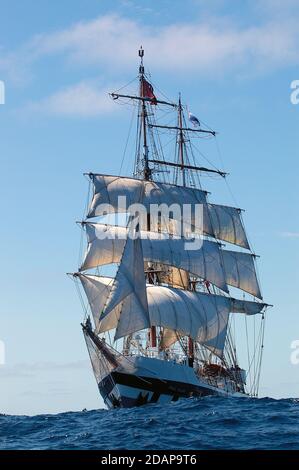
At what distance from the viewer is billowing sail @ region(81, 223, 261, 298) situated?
74.1 meters

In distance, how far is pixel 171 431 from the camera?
124ft

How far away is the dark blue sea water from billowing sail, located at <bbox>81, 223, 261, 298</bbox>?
2537cm

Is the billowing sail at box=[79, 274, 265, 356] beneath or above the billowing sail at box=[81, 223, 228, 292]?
beneath

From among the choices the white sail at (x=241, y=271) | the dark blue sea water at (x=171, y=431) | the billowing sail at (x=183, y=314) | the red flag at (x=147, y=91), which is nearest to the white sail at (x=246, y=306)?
the white sail at (x=241, y=271)

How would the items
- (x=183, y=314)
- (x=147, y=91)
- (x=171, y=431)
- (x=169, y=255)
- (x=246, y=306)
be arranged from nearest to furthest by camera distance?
(x=171, y=431)
(x=183, y=314)
(x=169, y=255)
(x=147, y=91)
(x=246, y=306)

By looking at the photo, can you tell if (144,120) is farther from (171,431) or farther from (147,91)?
(171,431)

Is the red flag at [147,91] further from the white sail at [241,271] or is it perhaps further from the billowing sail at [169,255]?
the white sail at [241,271]

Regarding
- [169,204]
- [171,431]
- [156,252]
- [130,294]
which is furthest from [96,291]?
[171,431]

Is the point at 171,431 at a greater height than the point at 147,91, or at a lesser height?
lesser

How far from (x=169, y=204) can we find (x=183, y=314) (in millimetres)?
12678

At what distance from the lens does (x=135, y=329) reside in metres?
61.6

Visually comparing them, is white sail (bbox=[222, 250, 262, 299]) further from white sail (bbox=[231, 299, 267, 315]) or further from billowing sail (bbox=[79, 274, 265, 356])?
billowing sail (bbox=[79, 274, 265, 356])

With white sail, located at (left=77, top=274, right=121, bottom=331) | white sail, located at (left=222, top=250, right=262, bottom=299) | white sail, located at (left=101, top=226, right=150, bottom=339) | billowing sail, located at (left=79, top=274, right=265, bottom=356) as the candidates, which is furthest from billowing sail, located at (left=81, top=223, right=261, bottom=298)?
white sail, located at (left=101, top=226, right=150, bottom=339)

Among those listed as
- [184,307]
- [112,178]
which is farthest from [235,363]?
[112,178]
